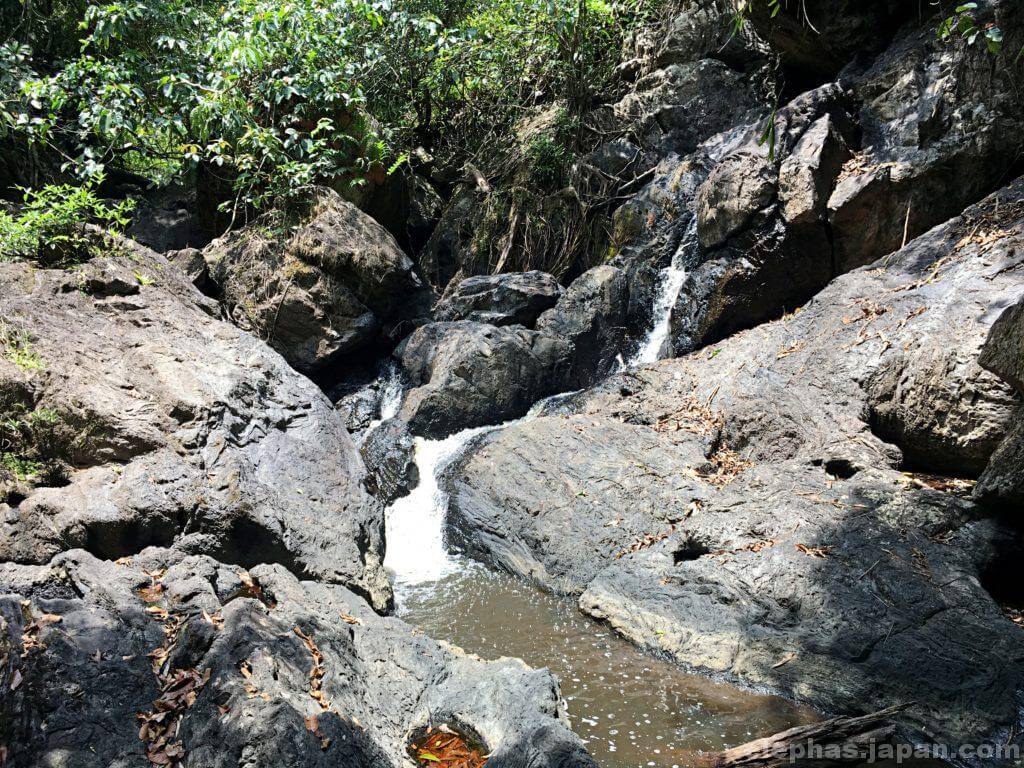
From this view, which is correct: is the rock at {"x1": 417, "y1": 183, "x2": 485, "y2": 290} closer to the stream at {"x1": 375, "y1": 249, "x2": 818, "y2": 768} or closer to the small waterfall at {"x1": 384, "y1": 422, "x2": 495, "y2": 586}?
the small waterfall at {"x1": 384, "y1": 422, "x2": 495, "y2": 586}

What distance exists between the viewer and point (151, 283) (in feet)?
19.0

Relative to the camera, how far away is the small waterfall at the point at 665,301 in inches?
343

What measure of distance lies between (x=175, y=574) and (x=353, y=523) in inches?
64.0

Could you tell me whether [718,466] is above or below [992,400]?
below

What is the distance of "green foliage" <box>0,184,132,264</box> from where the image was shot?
17.2 ft

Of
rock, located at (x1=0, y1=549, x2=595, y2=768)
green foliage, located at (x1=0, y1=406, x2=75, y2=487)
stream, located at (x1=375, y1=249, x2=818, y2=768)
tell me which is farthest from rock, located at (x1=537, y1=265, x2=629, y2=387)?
green foliage, located at (x1=0, y1=406, x2=75, y2=487)

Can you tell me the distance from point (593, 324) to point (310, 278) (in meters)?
3.97

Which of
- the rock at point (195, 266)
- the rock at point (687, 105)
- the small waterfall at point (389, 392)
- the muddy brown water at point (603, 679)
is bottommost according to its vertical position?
the muddy brown water at point (603, 679)

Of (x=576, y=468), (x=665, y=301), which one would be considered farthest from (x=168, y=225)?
(x=576, y=468)

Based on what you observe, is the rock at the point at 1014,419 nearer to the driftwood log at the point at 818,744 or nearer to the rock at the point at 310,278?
the driftwood log at the point at 818,744

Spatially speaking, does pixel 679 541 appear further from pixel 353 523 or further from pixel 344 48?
pixel 344 48

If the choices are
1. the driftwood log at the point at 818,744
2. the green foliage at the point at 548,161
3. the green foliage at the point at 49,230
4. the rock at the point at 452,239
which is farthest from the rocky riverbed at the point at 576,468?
the green foliage at the point at 548,161

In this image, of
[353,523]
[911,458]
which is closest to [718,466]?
[911,458]

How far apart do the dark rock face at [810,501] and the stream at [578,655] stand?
7.4 inches
